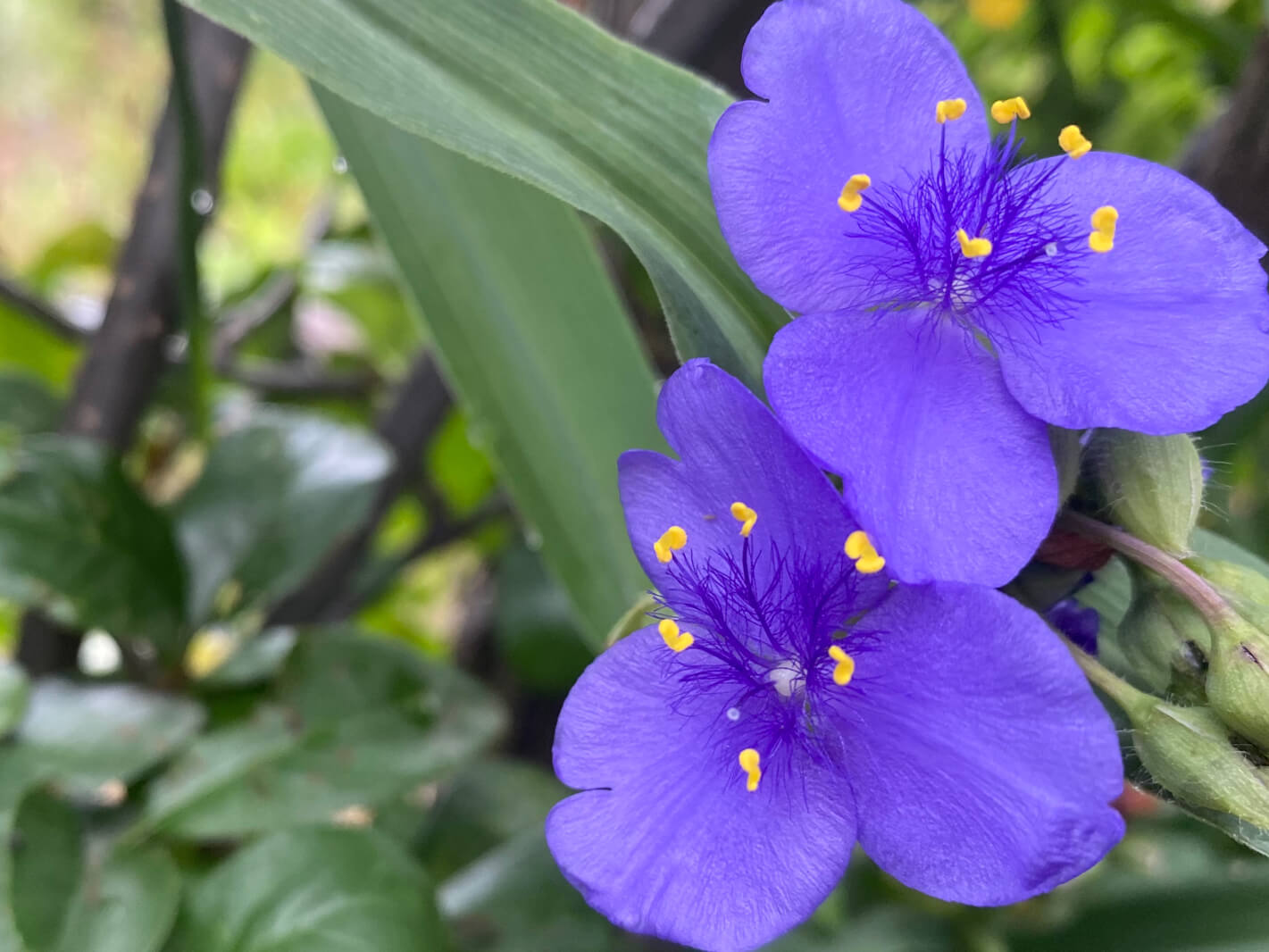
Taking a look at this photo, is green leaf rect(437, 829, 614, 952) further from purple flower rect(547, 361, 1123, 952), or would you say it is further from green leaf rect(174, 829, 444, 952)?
purple flower rect(547, 361, 1123, 952)

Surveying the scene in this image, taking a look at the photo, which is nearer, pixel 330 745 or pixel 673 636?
pixel 673 636

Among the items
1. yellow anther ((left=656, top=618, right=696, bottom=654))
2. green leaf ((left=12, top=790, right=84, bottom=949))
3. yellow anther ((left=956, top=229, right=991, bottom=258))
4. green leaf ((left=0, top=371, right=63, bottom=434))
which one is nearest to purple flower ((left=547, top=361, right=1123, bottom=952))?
yellow anther ((left=656, top=618, right=696, bottom=654))

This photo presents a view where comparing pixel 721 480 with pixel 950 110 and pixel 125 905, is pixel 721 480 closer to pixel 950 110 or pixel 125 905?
pixel 950 110

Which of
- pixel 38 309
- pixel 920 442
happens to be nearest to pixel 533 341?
pixel 920 442


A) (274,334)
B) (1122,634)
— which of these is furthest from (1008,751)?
(274,334)

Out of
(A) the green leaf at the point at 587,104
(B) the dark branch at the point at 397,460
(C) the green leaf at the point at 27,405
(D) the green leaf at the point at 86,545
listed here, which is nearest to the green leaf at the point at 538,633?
(B) the dark branch at the point at 397,460

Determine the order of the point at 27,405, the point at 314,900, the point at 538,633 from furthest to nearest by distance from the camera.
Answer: the point at 538,633 → the point at 27,405 → the point at 314,900

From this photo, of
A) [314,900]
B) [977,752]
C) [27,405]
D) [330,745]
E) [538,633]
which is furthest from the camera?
[538,633]
